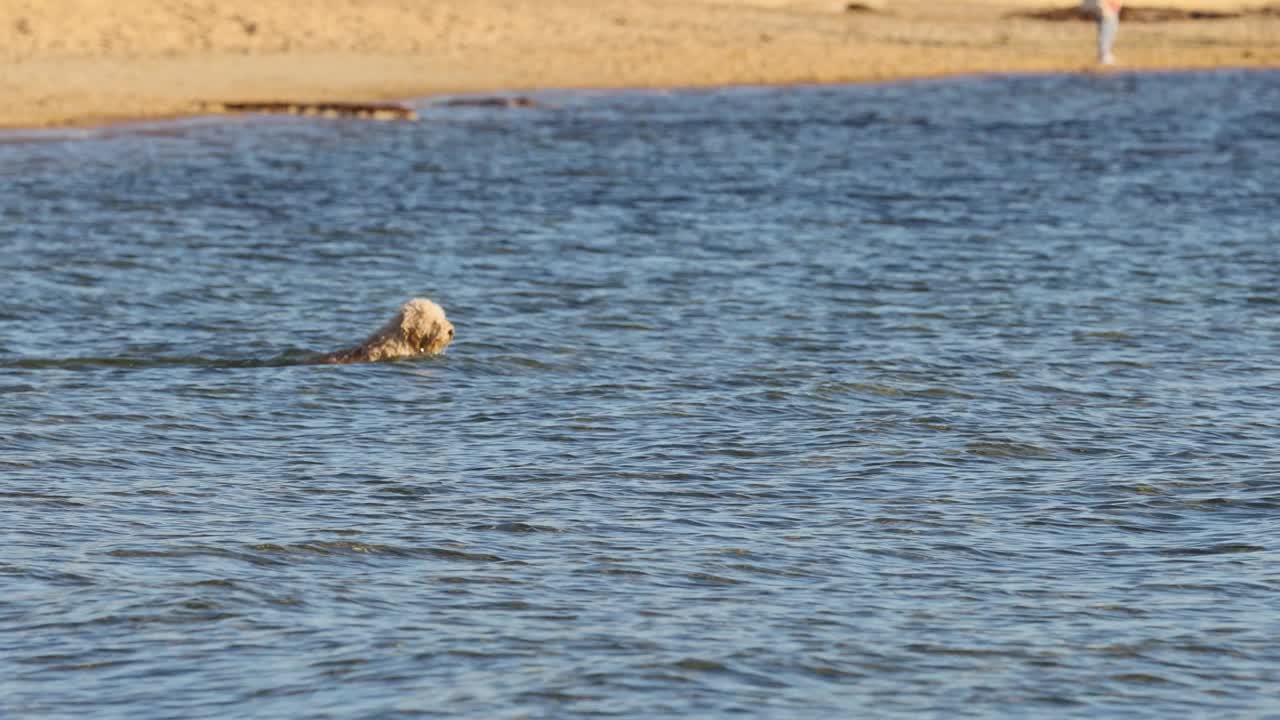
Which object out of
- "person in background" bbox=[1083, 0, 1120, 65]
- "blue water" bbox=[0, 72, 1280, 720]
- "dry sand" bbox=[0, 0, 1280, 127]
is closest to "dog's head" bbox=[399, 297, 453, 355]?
"blue water" bbox=[0, 72, 1280, 720]

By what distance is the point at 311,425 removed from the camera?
13672 millimetres

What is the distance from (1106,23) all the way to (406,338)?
45.0 metres

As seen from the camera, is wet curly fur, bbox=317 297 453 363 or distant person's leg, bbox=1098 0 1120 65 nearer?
wet curly fur, bbox=317 297 453 363

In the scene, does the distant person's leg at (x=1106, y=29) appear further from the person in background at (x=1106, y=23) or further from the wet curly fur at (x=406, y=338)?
the wet curly fur at (x=406, y=338)

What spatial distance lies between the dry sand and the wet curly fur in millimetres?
21593

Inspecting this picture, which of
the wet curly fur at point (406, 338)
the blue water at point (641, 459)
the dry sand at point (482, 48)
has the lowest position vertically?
the blue water at point (641, 459)

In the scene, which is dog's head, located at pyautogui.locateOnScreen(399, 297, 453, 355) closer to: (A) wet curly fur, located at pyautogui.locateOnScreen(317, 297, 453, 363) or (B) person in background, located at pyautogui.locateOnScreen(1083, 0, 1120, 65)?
(A) wet curly fur, located at pyautogui.locateOnScreen(317, 297, 453, 363)

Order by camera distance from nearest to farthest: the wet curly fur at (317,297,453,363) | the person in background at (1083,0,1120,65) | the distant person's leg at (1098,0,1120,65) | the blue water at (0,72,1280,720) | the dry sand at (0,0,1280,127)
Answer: the blue water at (0,72,1280,720) < the wet curly fur at (317,297,453,363) < the dry sand at (0,0,1280,127) < the person in background at (1083,0,1120,65) < the distant person's leg at (1098,0,1120,65)

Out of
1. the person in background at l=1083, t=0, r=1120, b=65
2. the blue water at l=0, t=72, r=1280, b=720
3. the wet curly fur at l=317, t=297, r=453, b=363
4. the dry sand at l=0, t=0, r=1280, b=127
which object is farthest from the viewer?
the person in background at l=1083, t=0, r=1120, b=65

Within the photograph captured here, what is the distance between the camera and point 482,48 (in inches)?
2093

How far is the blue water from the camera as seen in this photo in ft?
28.2

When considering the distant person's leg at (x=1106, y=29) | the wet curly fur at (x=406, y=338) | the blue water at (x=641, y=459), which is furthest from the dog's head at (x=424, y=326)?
the distant person's leg at (x=1106, y=29)

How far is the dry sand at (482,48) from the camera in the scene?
140 feet

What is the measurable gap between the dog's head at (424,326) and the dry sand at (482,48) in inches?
852
